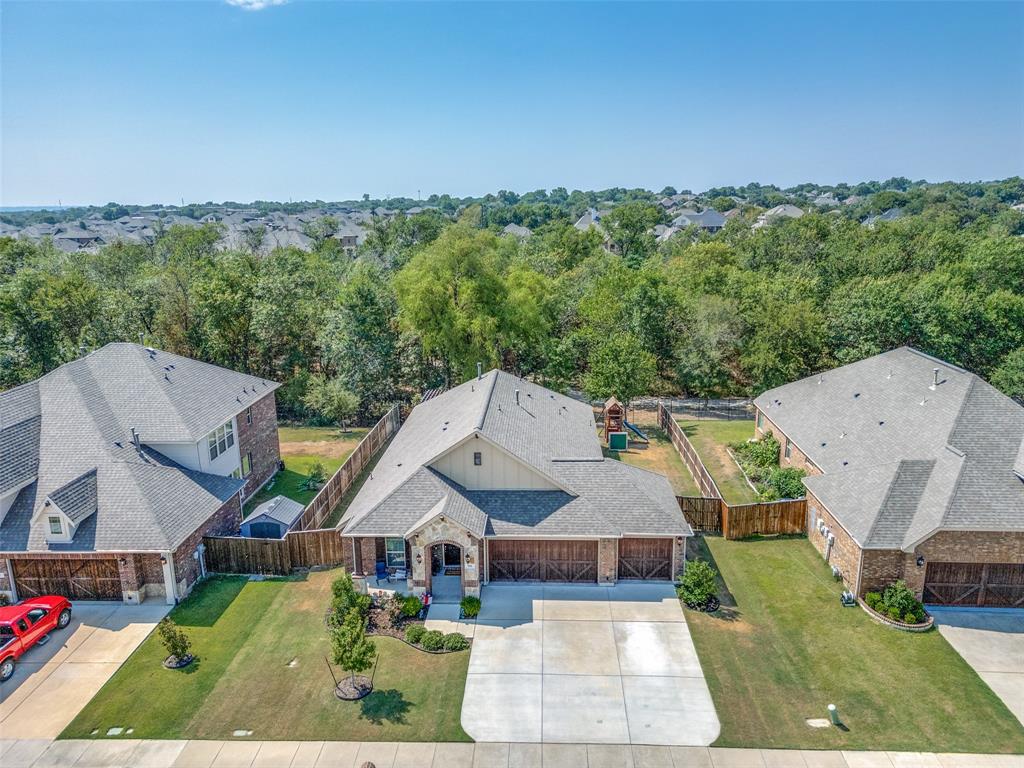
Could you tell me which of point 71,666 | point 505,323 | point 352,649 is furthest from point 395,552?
point 505,323

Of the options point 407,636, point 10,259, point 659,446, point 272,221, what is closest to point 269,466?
point 407,636

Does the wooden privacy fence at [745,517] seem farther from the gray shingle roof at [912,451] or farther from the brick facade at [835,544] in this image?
the gray shingle roof at [912,451]

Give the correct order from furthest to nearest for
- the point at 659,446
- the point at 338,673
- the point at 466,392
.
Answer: the point at 659,446, the point at 466,392, the point at 338,673

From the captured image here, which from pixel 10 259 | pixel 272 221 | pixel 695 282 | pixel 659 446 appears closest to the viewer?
pixel 659 446

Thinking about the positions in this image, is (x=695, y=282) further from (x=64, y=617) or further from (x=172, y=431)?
(x=64, y=617)

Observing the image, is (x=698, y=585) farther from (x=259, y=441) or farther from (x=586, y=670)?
(x=259, y=441)

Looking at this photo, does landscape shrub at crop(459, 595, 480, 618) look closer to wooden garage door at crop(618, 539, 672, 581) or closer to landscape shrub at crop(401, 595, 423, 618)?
landscape shrub at crop(401, 595, 423, 618)
